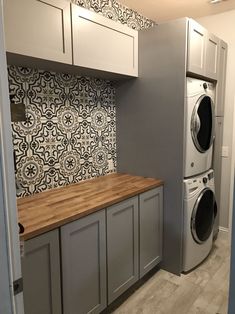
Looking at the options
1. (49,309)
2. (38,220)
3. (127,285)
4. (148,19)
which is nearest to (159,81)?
(148,19)

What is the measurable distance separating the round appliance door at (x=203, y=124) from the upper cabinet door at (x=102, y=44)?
657mm

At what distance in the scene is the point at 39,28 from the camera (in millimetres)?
1575

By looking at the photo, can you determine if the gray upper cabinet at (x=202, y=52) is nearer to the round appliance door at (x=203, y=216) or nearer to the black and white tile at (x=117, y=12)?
the black and white tile at (x=117, y=12)

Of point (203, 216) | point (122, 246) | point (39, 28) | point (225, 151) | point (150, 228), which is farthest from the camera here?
point (225, 151)

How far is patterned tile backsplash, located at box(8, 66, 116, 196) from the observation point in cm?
188

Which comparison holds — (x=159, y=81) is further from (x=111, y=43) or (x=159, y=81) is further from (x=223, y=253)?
(x=223, y=253)

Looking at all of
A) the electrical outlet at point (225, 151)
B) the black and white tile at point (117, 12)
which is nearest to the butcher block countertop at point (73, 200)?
the electrical outlet at point (225, 151)

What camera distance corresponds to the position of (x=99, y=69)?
199 centimetres

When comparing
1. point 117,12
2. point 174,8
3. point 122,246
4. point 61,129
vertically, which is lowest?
point 122,246

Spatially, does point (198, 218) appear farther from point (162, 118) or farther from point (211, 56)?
point (211, 56)

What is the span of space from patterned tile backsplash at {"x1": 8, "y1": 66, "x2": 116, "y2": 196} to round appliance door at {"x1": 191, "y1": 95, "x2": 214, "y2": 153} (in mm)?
819

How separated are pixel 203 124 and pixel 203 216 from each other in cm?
91

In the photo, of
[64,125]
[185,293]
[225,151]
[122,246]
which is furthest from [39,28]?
[225,151]

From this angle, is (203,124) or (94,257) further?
(203,124)
